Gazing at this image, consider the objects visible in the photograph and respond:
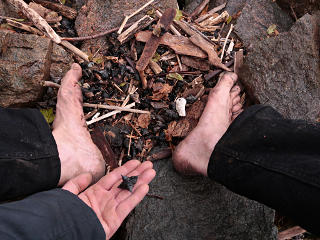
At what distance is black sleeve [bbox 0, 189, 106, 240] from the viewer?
186cm

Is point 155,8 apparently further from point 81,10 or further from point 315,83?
point 315,83

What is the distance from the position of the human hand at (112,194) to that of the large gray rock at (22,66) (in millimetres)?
1137

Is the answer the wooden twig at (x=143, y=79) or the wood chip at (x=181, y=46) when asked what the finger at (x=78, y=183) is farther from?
the wood chip at (x=181, y=46)

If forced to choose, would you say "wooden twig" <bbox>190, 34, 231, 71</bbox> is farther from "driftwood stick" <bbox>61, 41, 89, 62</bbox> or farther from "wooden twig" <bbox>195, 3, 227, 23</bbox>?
"driftwood stick" <bbox>61, 41, 89, 62</bbox>

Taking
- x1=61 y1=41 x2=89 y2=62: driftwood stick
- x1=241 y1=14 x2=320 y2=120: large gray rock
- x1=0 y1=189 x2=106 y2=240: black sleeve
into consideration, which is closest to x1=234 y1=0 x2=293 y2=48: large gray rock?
x1=241 y1=14 x2=320 y2=120: large gray rock

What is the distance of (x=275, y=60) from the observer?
3.25 m

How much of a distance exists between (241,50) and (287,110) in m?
0.91

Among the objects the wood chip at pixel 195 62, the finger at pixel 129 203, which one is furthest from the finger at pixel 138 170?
the wood chip at pixel 195 62

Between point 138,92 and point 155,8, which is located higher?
point 155,8

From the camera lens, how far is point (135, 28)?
11.0 ft

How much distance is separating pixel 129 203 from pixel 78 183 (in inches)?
21.2

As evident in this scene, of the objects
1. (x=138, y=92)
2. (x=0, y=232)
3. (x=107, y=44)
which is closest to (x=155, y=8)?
(x=107, y=44)

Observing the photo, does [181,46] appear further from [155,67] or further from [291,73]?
[291,73]

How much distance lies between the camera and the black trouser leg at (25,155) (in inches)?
93.8
